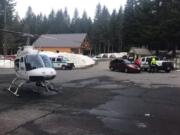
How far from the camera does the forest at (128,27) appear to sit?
65250 mm

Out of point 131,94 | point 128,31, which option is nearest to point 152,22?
point 128,31

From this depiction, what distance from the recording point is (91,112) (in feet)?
50.1

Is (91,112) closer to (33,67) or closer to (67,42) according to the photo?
(33,67)

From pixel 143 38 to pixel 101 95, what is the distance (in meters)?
50.9

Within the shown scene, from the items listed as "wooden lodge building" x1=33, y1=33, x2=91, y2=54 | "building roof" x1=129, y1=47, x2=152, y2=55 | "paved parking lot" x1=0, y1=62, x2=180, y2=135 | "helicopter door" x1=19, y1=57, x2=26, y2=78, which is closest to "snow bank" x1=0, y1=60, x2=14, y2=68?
"wooden lodge building" x1=33, y1=33, x2=91, y2=54

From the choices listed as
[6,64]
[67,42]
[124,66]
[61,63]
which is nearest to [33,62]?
[124,66]

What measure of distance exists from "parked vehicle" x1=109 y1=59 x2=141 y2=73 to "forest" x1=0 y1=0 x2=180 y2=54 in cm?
2102

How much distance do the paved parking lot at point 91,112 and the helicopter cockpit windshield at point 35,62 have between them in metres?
1.51

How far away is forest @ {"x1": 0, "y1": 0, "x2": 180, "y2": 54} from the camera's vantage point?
65250 mm

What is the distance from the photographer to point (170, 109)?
16141mm

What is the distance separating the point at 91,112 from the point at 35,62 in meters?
6.40

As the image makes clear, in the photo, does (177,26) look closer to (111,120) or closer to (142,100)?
(142,100)

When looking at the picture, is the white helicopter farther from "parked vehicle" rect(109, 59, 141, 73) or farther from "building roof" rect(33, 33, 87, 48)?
"building roof" rect(33, 33, 87, 48)

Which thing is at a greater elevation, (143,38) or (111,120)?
(143,38)
